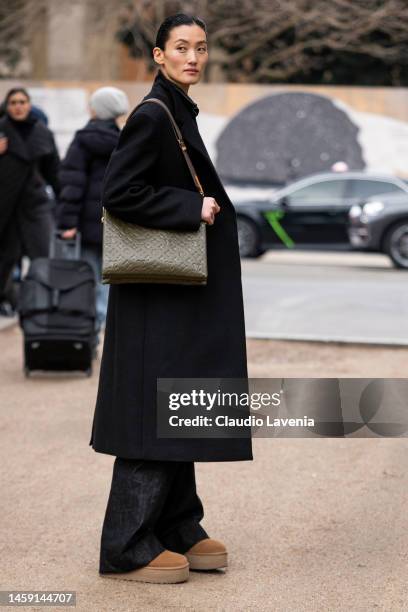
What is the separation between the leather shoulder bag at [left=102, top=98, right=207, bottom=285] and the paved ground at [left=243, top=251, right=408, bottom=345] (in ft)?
21.4

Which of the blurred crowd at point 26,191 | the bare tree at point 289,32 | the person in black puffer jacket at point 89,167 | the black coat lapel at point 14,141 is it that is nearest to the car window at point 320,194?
the bare tree at point 289,32

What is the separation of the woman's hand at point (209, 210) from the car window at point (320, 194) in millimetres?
16772

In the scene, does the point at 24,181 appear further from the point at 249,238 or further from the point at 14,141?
the point at 249,238

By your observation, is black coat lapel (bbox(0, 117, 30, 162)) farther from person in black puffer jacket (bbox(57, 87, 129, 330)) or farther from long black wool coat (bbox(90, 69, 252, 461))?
long black wool coat (bbox(90, 69, 252, 461))

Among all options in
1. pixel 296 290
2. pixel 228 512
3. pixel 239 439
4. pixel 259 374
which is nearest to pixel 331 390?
pixel 228 512

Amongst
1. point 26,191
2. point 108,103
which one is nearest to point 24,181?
point 26,191

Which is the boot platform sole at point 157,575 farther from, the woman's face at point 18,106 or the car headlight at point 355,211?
the car headlight at point 355,211

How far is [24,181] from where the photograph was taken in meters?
11.0

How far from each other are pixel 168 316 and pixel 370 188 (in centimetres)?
1691

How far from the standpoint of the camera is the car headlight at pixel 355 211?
20562 mm

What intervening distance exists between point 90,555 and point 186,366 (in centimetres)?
99

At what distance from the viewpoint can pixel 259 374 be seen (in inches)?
375

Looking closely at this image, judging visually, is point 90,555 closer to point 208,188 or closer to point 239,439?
point 239,439

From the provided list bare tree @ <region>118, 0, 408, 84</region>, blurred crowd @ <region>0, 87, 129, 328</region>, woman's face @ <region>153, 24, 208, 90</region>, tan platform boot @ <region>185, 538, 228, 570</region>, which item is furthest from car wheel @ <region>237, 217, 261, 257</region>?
woman's face @ <region>153, 24, 208, 90</region>
